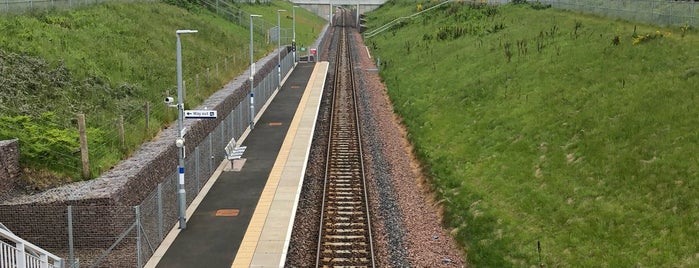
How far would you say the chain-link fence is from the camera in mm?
32812

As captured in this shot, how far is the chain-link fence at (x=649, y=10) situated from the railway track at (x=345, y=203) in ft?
61.1

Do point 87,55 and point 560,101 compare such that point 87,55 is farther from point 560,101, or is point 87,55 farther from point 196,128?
point 560,101

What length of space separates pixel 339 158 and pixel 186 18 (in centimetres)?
2986

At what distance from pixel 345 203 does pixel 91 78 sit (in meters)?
13.2

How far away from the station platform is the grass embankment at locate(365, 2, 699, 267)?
5.41 metres

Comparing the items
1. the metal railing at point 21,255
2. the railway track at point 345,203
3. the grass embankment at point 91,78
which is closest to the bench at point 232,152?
the grass embankment at point 91,78

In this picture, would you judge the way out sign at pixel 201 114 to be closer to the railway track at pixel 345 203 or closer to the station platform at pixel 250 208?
the station platform at pixel 250 208

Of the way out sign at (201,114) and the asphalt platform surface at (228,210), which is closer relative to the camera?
the asphalt platform surface at (228,210)

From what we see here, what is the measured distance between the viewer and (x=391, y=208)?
20.7 meters

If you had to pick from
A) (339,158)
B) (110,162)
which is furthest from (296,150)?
(110,162)

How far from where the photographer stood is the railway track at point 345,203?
1697cm

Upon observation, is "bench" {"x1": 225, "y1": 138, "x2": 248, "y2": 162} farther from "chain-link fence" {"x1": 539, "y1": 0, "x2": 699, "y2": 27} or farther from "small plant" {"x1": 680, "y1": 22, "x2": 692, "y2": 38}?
"chain-link fence" {"x1": 539, "y1": 0, "x2": 699, "y2": 27}

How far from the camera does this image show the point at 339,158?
26.8 meters

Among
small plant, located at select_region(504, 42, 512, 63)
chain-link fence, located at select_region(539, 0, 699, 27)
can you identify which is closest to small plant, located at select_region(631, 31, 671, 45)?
chain-link fence, located at select_region(539, 0, 699, 27)
